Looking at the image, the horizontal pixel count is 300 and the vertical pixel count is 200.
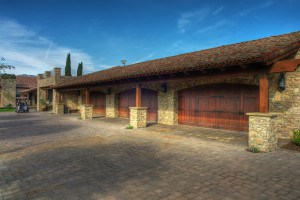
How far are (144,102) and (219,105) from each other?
588 cm

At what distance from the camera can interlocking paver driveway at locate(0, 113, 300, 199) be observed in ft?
13.1

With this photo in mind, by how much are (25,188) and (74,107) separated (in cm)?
2163

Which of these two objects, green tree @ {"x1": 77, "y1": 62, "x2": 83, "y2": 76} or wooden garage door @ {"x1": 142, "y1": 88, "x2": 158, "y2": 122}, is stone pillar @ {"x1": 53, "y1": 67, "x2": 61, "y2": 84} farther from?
green tree @ {"x1": 77, "y1": 62, "x2": 83, "y2": 76}

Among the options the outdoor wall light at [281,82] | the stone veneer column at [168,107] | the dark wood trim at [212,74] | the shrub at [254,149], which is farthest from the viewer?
the stone veneer column at [168,107]

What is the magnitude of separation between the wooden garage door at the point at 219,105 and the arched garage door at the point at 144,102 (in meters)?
2.11

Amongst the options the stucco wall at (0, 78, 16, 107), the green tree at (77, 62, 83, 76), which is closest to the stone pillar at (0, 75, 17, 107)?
the stucco wall at (0, 78, 16, 107)

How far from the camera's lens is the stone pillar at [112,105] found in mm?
18109

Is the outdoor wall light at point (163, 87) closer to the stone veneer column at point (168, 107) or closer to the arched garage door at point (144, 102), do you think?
the stone veneer column at point (168, 107)

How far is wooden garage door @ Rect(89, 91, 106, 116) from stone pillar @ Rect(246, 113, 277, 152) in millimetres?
14831

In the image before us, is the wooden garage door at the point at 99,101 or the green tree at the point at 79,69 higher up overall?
the green tree at the point at 79,69

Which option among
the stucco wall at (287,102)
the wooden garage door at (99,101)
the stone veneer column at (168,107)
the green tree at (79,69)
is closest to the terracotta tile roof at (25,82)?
the green tree at (79,69)

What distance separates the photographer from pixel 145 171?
514 centimetres

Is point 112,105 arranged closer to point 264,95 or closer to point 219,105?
point 219,105

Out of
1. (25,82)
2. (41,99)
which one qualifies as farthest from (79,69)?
(41,99)
